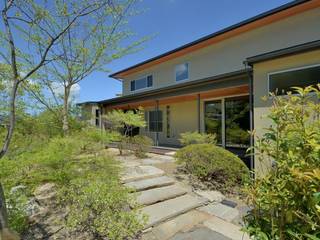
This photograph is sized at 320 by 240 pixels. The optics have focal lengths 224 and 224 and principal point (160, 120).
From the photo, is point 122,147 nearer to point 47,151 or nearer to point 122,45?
point 122,45

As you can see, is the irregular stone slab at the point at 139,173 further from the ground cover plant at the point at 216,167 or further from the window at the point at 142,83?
the window at the point at 142,83

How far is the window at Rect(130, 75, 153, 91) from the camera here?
1777cm

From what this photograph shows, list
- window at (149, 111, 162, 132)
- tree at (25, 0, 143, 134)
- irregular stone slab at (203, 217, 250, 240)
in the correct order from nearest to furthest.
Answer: irregular stone slab at (203, 217, 250, 240)
tree at (25, 0, 143, 134)
window at (149, 111, 162, 132)

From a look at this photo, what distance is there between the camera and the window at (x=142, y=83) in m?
17.8

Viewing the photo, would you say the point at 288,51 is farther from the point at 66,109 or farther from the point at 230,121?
the point at 66,109

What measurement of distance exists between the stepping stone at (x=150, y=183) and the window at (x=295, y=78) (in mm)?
4045

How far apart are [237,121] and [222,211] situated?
23.2 ft

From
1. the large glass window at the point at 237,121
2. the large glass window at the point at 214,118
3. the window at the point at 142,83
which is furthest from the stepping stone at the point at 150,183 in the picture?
the window at the point at 142,83

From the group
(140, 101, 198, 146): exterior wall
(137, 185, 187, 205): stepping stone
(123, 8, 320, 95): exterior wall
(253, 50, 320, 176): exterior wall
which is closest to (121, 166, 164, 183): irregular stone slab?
(137, 185, 187, 205): stepping stone

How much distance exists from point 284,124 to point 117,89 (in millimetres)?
21844

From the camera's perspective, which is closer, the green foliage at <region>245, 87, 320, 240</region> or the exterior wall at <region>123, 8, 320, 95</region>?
the green foliage at <region>245, 87, 320, 240</region>

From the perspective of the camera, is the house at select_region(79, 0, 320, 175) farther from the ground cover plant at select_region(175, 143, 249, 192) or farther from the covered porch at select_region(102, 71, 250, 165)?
the ground cover plant at select_region(175, 143, 249, 192)

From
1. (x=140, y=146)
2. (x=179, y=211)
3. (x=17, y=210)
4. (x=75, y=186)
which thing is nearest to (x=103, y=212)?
(x=75, y=186)

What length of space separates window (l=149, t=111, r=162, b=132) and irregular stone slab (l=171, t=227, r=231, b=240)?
11053 millimetres
